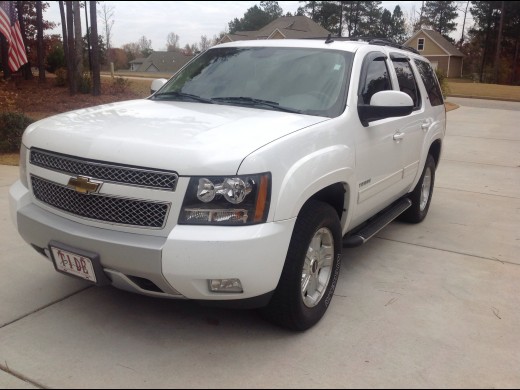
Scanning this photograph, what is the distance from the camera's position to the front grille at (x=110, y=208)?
269cm

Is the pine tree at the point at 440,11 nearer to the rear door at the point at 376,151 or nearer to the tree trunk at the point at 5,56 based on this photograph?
the rear door at the point at 376,151

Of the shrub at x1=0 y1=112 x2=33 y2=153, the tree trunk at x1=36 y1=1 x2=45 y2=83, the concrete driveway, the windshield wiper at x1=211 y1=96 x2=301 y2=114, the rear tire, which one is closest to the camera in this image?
the concrete driveway

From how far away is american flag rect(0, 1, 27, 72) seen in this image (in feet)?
36.0

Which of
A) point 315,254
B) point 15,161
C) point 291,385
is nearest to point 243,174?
point 315,254

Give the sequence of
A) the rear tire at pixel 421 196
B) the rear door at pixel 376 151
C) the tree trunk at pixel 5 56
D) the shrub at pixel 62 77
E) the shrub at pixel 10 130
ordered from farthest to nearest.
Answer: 1. the shrub at pixel 62 77
2. the tree trunk at pixel 5 56
3. the shrub at pixel 10 130
4. the rear tire at pixel 421 196
5. the rear door at pixel 376 151

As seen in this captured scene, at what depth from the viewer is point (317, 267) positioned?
132 inches

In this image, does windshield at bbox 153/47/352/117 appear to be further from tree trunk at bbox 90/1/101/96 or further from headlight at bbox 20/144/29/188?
tree trunk at bbox 90/1/101/96

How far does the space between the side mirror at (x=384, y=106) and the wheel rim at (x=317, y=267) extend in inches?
38.0

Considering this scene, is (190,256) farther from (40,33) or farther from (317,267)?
(40,33)

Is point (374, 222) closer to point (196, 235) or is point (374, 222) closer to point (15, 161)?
point (196, 235)

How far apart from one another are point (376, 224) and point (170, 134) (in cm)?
216

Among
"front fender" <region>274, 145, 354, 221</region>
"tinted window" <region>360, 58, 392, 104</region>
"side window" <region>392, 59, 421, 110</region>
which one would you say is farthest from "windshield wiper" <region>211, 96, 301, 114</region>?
"side window" <region>392, 59, 421, 110</region>

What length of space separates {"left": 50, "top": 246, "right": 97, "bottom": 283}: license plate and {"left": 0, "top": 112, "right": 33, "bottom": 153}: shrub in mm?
6939

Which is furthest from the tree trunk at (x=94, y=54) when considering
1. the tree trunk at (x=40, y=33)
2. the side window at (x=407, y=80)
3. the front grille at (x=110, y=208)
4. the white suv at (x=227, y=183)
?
the front grille at (x=110, y=208)
